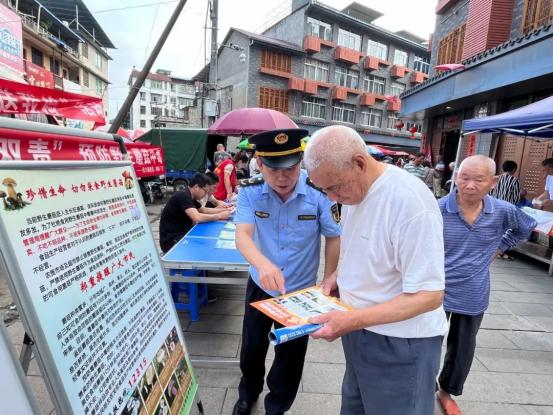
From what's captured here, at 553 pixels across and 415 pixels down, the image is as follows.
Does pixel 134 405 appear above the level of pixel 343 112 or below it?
below

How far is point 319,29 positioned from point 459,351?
25.0 m

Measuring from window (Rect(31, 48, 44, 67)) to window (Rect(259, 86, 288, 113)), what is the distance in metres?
11.9

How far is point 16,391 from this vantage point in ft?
2.83

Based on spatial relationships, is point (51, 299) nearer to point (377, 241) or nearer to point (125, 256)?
point (125, 256)

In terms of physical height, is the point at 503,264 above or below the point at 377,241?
below

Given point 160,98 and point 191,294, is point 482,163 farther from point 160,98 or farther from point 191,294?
point 160,98

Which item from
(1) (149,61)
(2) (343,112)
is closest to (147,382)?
(1) (149,61)

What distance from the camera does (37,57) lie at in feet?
56.1

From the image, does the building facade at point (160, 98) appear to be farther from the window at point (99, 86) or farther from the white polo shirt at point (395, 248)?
the white polo shirt at point (395, 248)

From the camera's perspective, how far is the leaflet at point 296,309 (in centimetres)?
112

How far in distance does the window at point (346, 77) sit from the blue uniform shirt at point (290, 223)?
81.7 ft

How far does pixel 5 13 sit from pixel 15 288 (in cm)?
975

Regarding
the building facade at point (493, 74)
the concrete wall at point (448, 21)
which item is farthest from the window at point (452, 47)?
the concrete wall at point (448, 21)

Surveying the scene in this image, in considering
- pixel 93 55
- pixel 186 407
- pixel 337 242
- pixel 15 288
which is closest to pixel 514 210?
pixel 337 242
